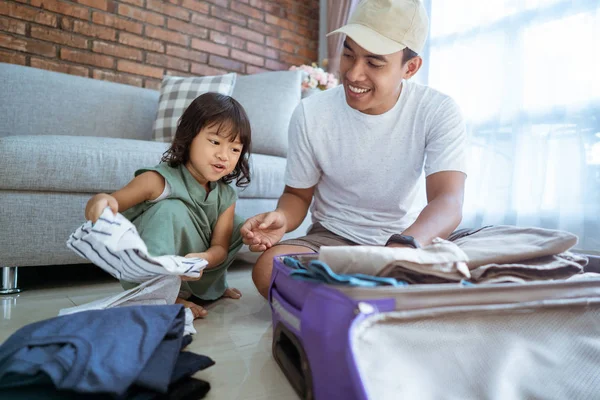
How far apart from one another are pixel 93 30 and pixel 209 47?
0.76m

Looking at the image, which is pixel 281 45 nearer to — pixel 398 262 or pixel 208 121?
pixel 208 121

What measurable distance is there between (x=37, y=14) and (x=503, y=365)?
271 centimetres

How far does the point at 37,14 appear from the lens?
2.28 metres

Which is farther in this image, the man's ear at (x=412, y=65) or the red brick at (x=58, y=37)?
the red brick at (x=58, y=37)

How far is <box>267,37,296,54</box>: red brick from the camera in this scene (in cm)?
328

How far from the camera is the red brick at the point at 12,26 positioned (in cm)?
218

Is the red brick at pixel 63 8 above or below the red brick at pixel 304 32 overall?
below

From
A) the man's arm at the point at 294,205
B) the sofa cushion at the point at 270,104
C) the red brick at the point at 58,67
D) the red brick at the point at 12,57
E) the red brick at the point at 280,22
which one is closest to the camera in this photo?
the man's arm at the point at 294,205

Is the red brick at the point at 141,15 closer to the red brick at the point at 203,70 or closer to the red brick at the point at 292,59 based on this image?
the red brick at the point at 203,70

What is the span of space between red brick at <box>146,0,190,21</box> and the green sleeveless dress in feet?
6.48

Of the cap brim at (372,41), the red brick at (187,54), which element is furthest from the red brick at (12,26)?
the cap brim at (372,41)

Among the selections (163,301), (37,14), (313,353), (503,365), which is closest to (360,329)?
(313,353)

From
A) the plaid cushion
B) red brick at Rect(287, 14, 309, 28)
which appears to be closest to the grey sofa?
the plaid cushion

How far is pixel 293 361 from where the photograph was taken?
692 mm
